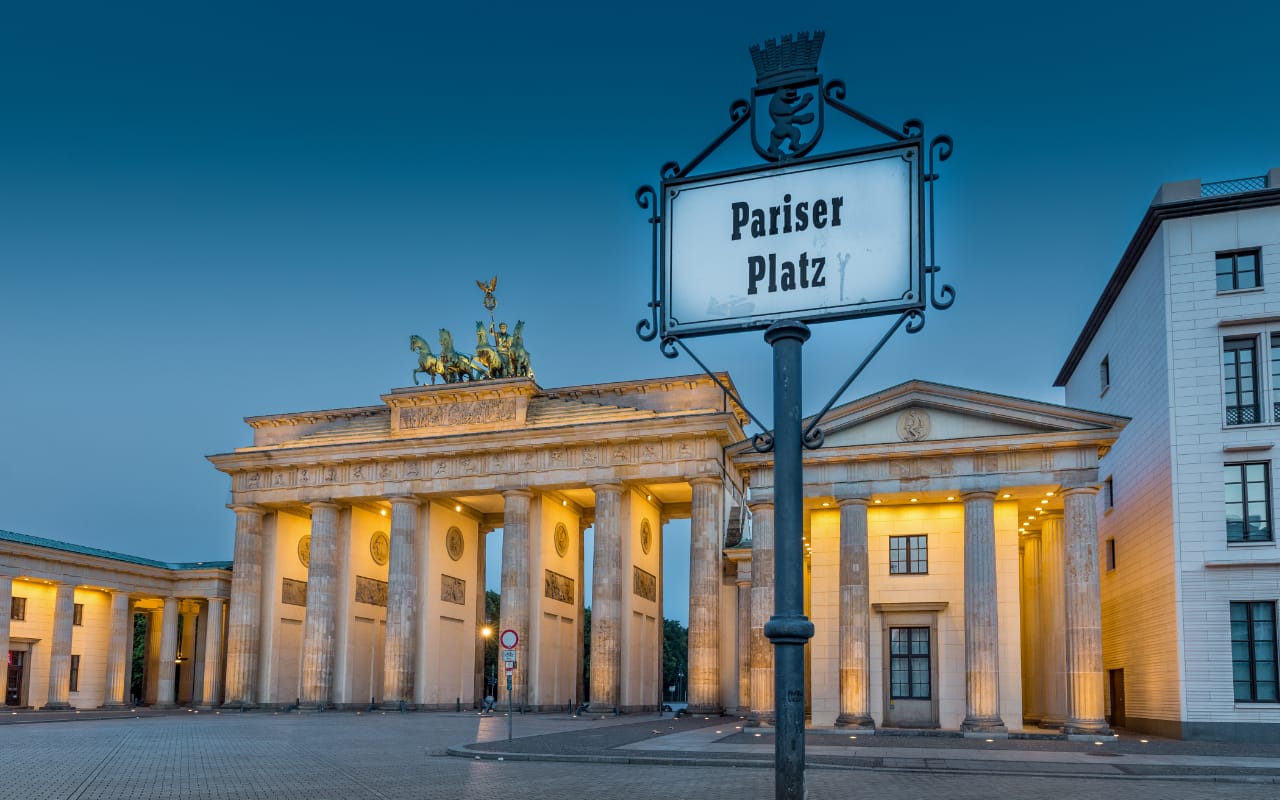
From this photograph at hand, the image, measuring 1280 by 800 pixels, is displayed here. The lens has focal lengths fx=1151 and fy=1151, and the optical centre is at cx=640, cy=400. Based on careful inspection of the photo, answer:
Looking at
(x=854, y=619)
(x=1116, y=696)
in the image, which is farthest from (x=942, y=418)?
(x=1116, y=696)

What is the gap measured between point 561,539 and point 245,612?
17.7 meters

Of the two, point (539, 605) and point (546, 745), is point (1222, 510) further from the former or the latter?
point (539, 605)

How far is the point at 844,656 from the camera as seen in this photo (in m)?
38.0

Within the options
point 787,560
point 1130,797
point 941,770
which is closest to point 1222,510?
point 941,770

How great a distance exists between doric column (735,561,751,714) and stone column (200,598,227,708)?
2975 centimetres

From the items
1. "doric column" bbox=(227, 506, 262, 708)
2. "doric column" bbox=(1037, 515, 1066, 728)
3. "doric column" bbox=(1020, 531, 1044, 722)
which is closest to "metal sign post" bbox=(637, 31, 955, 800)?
"doric column" bbox=(1037, 515, 1066, 728)

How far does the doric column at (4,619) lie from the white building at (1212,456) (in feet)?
168

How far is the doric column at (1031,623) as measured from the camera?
43.8 meters

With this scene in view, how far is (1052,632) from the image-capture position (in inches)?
1642

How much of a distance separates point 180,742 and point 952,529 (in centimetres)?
2507

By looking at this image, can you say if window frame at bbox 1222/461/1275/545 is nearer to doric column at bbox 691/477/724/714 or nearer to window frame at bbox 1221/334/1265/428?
window frame at bbox 1221/334/1265/428

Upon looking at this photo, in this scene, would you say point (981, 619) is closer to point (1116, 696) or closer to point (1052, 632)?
point (1052, 632)

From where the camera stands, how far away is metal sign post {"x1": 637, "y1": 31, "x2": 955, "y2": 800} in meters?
7.01

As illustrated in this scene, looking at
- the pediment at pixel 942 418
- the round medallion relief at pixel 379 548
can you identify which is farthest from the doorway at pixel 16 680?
the pediment at pixel 942 418
